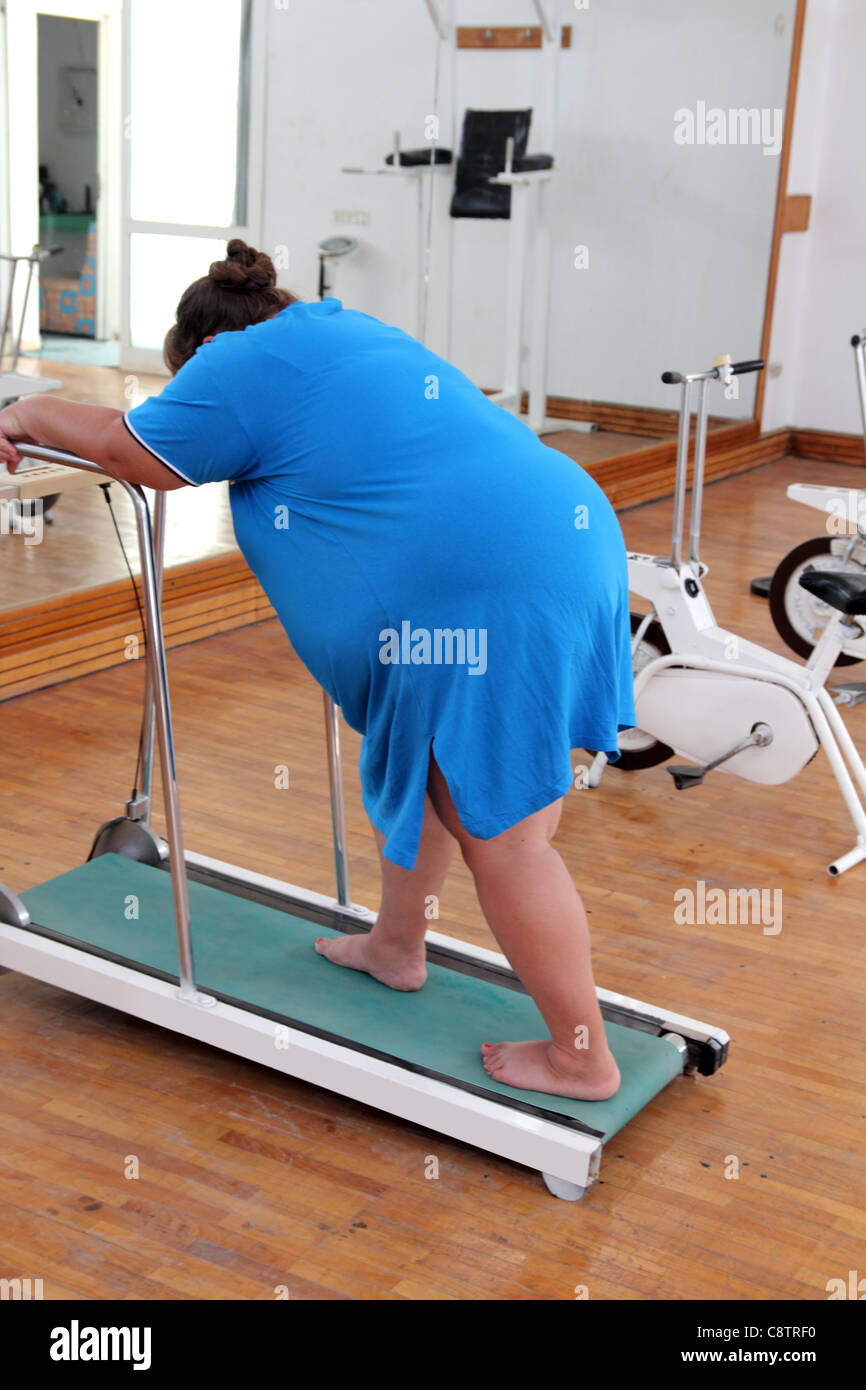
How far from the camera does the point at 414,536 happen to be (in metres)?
1.91

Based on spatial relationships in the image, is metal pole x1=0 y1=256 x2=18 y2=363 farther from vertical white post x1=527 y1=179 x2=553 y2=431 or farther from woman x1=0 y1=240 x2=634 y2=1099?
vertical white post x1=527 y1=179 x2=553 y2=431

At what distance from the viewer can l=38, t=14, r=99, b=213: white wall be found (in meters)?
3.56

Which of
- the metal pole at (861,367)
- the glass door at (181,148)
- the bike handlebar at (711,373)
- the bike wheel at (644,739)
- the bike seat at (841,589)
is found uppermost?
the glass door at (181,148)

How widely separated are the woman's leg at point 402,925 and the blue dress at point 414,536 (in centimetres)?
26

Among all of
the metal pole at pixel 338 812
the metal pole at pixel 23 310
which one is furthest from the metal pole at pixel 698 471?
the metal pole at pixel 23 310

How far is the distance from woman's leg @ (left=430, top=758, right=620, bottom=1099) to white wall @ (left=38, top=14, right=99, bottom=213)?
2.34 meters

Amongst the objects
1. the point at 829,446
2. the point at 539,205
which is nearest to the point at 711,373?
the point at 539,205

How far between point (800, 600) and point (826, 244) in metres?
4.09

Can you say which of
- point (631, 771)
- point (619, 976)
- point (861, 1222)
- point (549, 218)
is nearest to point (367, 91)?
point (549, 218)

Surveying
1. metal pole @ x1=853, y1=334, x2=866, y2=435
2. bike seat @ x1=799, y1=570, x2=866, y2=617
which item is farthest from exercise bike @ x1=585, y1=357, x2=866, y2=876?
metal pole @ x1=853, y1=334, x2=866, y2=435

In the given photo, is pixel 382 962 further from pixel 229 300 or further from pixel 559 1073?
pixel 229 300

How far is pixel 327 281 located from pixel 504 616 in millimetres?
2965

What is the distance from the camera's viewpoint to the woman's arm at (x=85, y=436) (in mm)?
1933

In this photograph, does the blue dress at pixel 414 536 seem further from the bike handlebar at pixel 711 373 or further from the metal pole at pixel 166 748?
the bike handlebar at pixel 711 373
